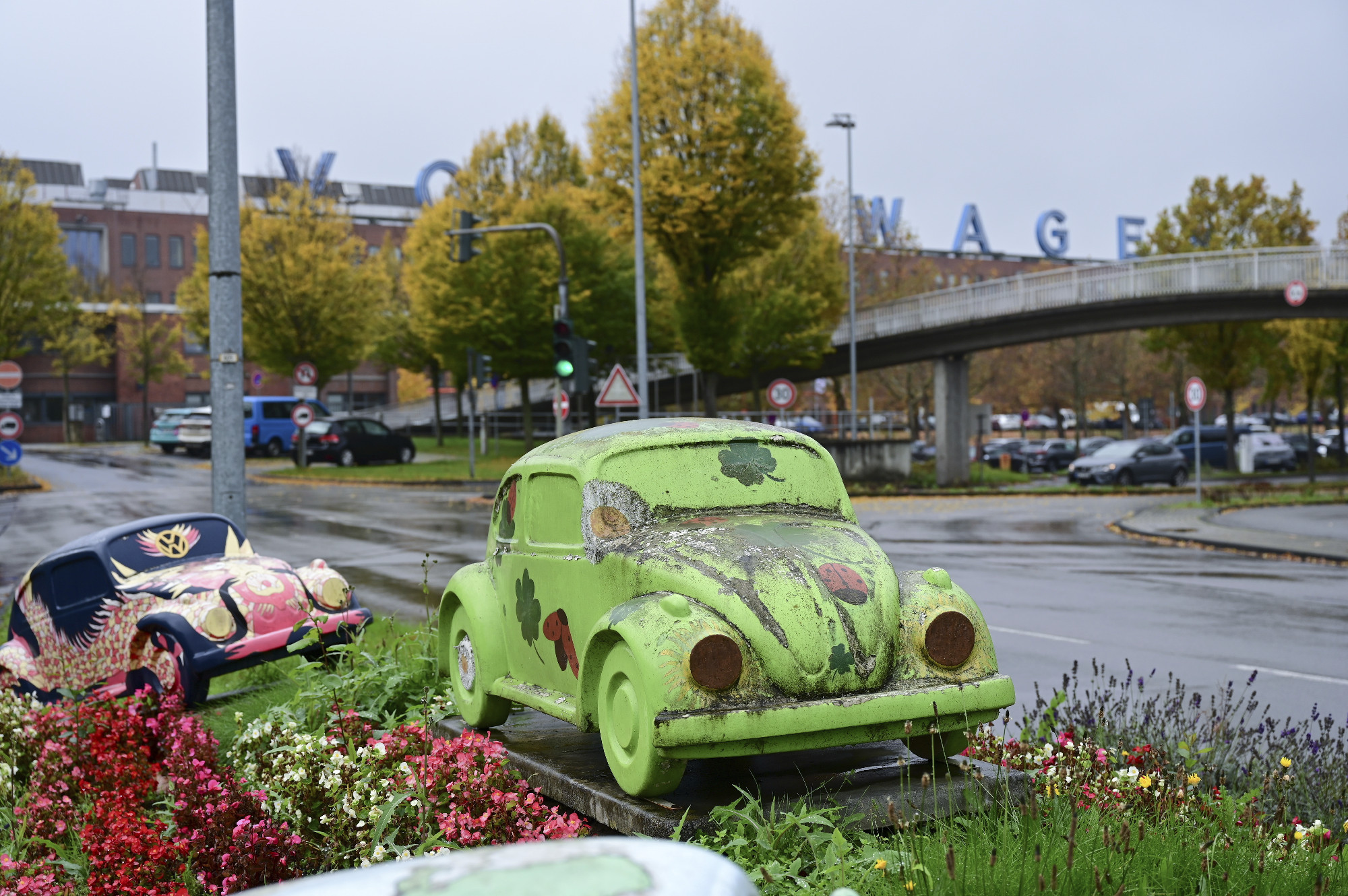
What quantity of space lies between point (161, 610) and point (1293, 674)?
806 cm

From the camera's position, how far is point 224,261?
343 inches

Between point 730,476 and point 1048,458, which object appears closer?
point 730,476

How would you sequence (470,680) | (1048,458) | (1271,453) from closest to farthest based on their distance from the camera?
(470,680), (1271,453), (1048,458)

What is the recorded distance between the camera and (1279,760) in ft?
18.1

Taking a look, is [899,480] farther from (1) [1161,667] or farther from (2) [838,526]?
(2) [838,526]

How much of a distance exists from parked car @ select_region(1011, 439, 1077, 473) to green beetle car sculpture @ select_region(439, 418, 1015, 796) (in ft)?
155

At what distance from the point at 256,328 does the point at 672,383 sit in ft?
58.5

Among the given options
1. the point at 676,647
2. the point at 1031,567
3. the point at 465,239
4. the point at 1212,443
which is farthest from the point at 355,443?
the point at 676,647

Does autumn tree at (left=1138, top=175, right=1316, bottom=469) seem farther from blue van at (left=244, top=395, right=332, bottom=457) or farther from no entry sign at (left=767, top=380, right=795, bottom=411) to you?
blue van at (left=244, top=395, right=332, bottom=457)

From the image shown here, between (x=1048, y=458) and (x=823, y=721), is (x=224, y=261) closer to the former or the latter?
(x=823, y=721)

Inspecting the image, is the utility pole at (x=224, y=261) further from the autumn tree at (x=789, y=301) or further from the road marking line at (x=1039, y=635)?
the autumn tree at (x=789, y=301)

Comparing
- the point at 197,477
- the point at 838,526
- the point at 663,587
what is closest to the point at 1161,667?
the point at 838,526

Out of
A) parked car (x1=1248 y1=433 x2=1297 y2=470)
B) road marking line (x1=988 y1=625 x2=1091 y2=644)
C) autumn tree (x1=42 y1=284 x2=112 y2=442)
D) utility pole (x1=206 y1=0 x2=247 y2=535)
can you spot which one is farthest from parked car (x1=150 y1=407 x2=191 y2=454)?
road marking line (x1=988 y1=625 x2=1091 y2=644)

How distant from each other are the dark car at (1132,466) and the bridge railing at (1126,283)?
5044mm
